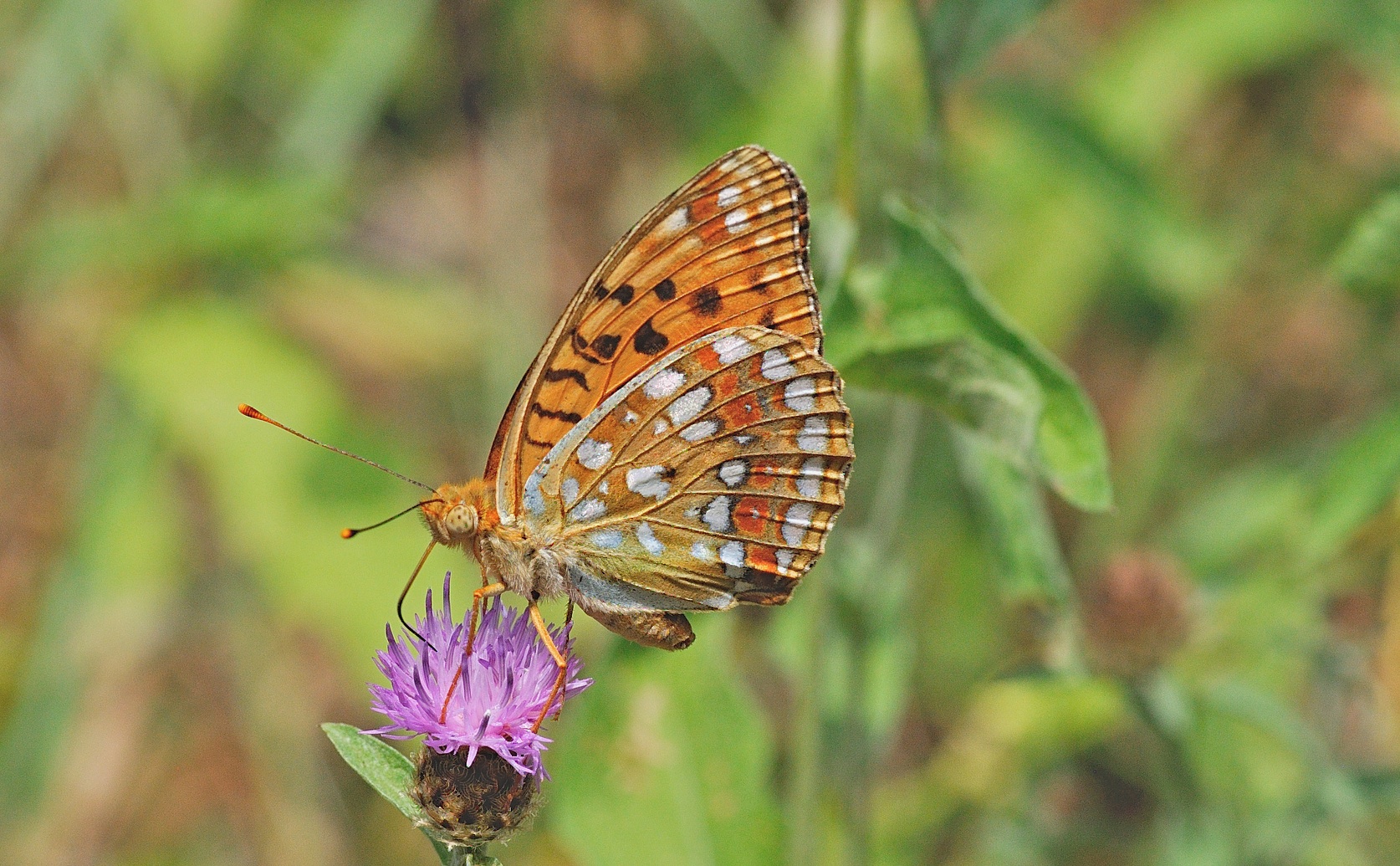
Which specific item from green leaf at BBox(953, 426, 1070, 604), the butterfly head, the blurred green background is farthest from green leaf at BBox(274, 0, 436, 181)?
green leaf at BBox(953, 426, 1070, 604)

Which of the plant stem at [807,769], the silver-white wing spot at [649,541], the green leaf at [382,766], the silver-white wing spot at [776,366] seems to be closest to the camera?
the green leaf at [382,766]

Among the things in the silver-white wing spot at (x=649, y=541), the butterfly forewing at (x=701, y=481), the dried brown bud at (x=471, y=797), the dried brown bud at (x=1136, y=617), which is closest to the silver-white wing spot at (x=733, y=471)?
the butterfly forewing at (x=701, y=481)

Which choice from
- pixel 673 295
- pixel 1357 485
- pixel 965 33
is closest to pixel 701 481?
pixel 673 295

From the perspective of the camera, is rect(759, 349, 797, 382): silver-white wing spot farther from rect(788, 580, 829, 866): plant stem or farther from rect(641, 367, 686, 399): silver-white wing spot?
rect(788, 580, 829, 866): plant stem

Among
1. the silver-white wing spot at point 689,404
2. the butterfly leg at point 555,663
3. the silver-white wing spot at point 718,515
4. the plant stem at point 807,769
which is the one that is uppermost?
the silver-white wing spot at point 689,404

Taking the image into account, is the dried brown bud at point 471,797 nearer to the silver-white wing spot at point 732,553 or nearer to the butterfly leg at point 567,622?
the butterfly leg at point 567,622

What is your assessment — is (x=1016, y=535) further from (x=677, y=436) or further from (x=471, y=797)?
(x=471, y=797)

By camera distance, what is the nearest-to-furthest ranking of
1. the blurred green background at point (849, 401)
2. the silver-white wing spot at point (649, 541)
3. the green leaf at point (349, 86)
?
the silver-white wing spot at point (649, 541)
the blurred green background at point (849, 401)
the green leaf at point (349, 86)
